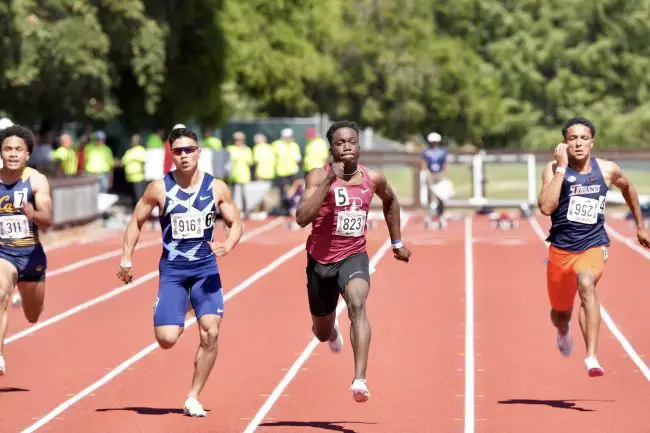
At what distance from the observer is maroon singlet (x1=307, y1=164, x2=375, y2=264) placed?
33.5 ft

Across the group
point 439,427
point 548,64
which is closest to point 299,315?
point 439,427

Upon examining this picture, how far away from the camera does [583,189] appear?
11211mm

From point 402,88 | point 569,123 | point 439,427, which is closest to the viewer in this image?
point 439,427

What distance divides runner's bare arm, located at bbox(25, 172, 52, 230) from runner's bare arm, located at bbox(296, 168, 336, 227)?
2283 millimetres

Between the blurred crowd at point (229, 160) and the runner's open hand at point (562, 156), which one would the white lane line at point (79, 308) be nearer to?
Answer: the runner's open hand at point (562, 156)

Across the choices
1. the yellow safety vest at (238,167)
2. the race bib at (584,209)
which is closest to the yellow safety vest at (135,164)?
the yellow safety vest at (238,167)

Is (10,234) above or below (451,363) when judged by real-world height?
above

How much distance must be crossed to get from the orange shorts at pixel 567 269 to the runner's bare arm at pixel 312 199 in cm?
217

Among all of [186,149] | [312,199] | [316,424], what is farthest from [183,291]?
[316,424]

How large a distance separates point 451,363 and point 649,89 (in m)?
71.5

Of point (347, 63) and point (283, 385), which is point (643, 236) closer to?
point (283, 385)

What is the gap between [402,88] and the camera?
69.4 m

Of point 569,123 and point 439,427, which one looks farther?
point 569,123

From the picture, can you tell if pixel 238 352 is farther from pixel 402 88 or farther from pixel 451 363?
pixel 402 88
